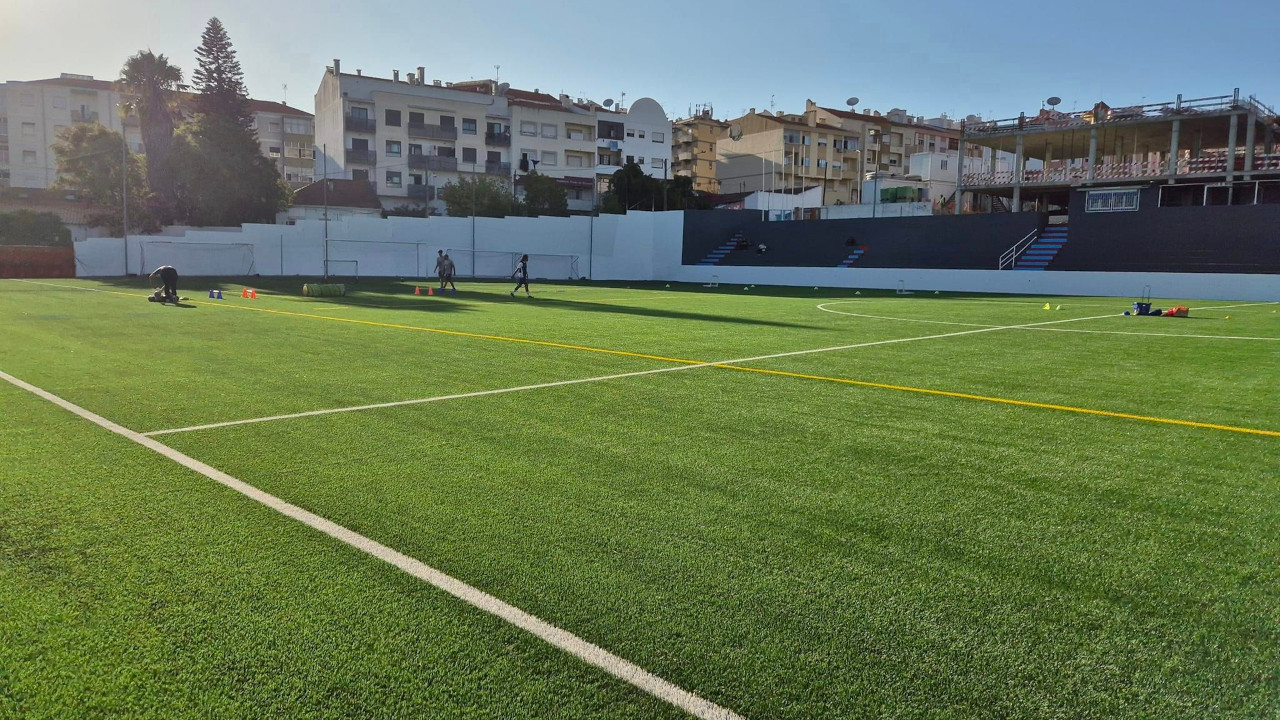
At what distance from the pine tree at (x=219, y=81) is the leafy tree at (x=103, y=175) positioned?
5852 millimetres

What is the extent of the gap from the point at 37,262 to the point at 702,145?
201 feet

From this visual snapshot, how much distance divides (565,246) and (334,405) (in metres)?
40.8

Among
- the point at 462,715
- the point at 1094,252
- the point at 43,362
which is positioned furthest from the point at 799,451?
the point at 1094,252

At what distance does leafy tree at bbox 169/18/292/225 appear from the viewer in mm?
48906

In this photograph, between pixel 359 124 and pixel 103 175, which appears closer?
pixel 103 175

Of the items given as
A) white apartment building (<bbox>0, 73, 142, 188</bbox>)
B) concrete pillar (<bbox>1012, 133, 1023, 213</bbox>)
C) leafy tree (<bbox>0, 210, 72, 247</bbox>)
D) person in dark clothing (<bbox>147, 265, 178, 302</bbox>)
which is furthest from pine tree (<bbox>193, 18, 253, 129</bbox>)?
concrete pillar (<bbox>1012, 133, 1023, 213</bbox>)

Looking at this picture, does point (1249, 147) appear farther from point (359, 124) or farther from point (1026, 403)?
point (359, 124)

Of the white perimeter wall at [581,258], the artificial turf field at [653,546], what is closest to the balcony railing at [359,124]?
the white perimeter wall at [581,258]

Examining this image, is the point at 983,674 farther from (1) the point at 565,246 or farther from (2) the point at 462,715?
(1) the point at 565,246

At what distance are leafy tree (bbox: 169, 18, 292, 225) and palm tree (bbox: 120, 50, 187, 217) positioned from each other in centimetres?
131

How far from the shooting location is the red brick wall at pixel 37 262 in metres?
37.1

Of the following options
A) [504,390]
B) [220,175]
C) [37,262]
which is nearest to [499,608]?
[504,390]

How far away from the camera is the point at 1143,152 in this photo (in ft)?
178

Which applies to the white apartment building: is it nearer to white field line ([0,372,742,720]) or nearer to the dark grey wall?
the dark grey wall
